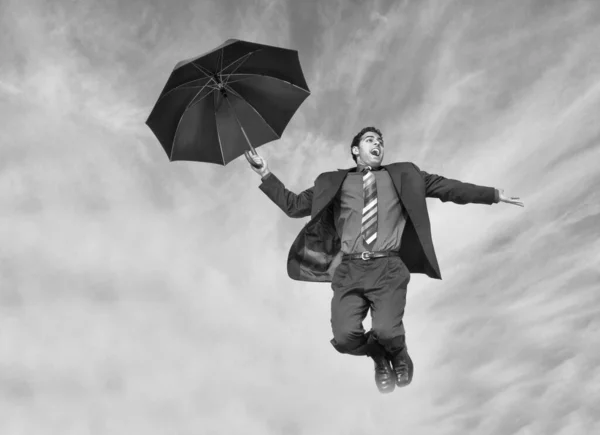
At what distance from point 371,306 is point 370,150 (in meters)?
1.83

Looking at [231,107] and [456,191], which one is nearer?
[456,191]

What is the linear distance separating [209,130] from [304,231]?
5.73 ft

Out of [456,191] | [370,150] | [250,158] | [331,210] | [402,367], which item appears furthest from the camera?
[250,158]

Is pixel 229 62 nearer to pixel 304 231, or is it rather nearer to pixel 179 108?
pixel 179 108

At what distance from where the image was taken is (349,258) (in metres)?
8.07

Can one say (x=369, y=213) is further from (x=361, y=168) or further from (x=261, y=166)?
(x=261, y=166)

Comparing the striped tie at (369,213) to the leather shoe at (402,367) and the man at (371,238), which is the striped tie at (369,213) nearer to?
the man at (371,238)

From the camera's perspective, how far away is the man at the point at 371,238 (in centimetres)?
784

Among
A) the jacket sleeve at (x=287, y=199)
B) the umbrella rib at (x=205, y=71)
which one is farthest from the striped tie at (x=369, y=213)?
the umbrella rib at (x=205, y=71)

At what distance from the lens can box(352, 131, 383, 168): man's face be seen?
851 cm

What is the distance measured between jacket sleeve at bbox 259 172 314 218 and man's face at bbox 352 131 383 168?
2.30 feet

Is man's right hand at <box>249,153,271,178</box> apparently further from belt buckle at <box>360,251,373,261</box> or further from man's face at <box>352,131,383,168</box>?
belt buckle at <box>360,251,373,261</box>

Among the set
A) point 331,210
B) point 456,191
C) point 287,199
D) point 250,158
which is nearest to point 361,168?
point 331,210

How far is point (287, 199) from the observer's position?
870cm
